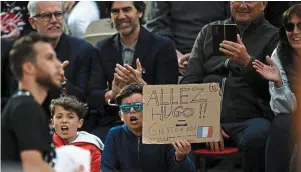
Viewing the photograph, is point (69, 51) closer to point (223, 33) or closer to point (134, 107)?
point (134, 107)

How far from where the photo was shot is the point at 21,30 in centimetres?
593

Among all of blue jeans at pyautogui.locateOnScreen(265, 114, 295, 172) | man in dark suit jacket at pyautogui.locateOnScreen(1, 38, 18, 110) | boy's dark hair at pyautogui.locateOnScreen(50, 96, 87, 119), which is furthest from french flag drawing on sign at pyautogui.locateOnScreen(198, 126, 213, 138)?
man in dark suit jacket at pyautogui.locateOnScreen(1, 38, 18, 110)

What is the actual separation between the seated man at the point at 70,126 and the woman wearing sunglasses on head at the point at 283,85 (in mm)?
1025

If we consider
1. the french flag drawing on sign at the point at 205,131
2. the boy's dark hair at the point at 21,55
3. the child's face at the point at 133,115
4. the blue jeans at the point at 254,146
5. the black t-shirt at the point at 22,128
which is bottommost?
the blue jeans at the point at 254,146

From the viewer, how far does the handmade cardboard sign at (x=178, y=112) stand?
4828 millimetres

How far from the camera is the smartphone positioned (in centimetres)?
544

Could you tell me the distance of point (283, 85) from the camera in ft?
17.5

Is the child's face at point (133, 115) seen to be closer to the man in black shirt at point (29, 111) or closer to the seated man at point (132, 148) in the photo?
the seated man at point (132, 148)

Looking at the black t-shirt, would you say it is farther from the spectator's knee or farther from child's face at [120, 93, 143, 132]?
the spectator's knee

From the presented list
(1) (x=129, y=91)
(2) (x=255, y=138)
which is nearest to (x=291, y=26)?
(2) (x=255, y=138)

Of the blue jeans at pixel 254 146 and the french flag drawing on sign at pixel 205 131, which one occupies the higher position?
the french flag drawing on sign at pixel 205 131

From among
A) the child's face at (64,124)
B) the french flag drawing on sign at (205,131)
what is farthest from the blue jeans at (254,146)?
the child's face at (64,124)

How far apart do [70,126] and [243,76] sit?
3.96 ft

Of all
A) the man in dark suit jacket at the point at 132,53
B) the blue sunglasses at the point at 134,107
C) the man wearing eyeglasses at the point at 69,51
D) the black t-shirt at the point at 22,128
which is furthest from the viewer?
the man in dark suit jacket at the point at 132,53
